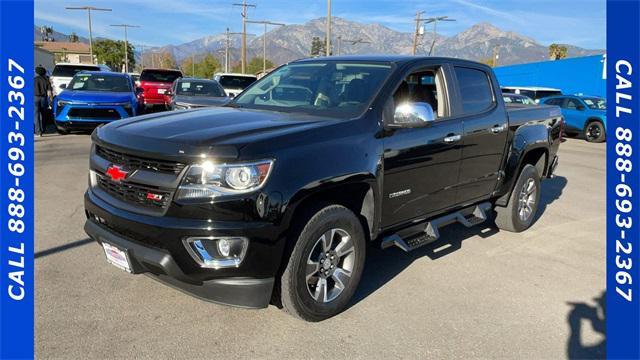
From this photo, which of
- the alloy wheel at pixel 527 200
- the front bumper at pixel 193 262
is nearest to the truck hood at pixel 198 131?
the front bumper at pixel 193 262

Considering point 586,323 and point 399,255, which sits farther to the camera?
A: point 399,255

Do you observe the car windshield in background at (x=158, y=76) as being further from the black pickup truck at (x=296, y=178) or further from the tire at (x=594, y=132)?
the tire at (x=594, y=132)

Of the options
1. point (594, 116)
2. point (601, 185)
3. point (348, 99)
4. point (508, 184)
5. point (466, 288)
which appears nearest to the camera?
point (348, 99)

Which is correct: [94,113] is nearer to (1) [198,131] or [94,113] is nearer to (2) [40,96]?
(2) [40,96]

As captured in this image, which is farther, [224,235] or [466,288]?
[466,288]

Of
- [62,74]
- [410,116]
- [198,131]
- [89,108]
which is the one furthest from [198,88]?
[198,131]

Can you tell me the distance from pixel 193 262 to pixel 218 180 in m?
0.51

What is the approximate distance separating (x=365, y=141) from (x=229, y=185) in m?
1.13

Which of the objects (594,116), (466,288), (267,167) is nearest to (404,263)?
(466,288)

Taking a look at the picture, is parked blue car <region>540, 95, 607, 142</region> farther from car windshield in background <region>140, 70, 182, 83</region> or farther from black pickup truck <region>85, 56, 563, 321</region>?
car windshield in background <region>140, 70, 182, 83</region>

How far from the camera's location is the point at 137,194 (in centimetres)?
306

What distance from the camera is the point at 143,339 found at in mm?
3131

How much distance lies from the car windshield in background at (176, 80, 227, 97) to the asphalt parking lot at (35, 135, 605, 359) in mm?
8618

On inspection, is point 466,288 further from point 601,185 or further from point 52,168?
point 52,168
